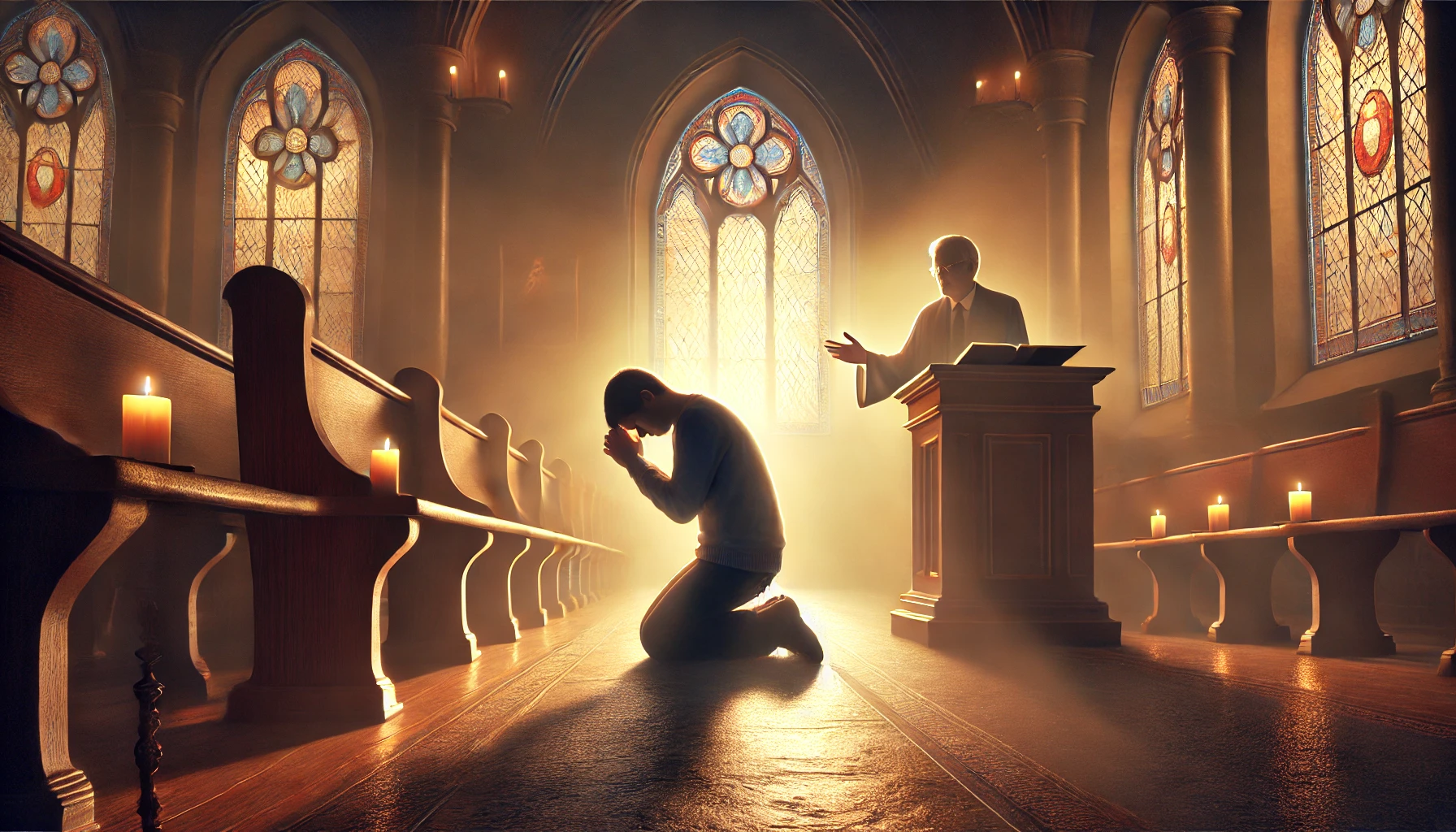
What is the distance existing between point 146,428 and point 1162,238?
32.0ft

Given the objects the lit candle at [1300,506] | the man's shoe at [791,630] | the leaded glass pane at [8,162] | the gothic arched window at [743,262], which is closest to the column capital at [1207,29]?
the lit candle at [1300,506]

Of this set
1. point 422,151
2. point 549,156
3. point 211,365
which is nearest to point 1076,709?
point 211,365

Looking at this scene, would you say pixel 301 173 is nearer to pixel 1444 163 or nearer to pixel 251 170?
pixel 251 170

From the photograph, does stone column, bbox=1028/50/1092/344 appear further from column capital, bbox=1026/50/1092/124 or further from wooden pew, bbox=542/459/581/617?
wooden pew, bbox=542/459/581/617

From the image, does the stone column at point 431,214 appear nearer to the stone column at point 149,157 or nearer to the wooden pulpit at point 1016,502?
the stone column at point 149,157

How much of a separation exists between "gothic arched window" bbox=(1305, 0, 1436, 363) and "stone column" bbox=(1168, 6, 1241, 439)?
63 cm

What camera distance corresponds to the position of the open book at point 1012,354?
3.67 meters

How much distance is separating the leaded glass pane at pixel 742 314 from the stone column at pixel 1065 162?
3876 millimetres

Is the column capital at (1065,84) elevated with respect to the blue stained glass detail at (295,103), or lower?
lower

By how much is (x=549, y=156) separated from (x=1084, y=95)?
597 cm

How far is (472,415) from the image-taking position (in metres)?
11.5

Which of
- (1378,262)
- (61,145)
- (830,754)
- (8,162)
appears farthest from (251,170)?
(830,754)

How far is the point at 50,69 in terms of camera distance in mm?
11391

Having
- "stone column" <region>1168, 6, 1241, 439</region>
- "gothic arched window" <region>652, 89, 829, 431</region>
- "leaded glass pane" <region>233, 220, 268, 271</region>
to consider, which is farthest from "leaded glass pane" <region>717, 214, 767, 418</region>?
"stone column" <region>1168, 6, 1241, 439</region>
